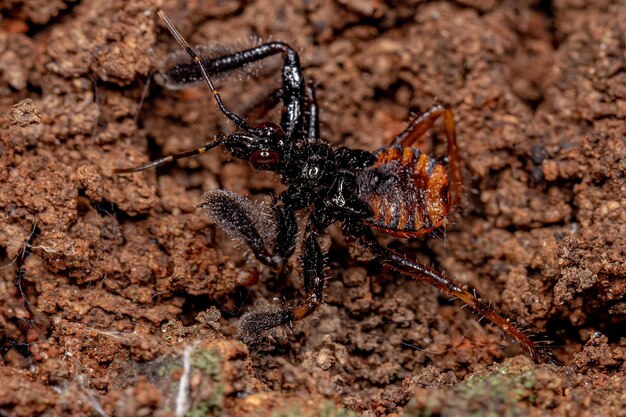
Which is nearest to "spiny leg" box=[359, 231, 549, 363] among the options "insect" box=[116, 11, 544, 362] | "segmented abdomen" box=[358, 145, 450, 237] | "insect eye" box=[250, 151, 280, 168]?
"insect" box=[116, 11, 544, 362]

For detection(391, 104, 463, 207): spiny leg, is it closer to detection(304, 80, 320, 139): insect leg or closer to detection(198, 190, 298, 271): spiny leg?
detection(304, 80, 320, 139): insect leg

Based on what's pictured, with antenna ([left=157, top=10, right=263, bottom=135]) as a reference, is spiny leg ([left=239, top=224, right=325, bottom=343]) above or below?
below

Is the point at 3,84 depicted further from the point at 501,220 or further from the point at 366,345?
the point at 501,220

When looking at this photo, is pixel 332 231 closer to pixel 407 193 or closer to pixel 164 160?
pixel 407 193

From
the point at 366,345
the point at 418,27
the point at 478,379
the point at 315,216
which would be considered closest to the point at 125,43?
the point at 315,216

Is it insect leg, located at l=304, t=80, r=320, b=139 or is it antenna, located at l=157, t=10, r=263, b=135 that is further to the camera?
insect leg, located at l=304, t=80, r=320, b=139
